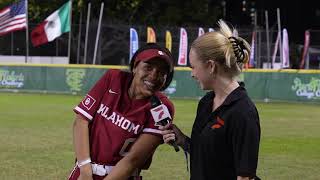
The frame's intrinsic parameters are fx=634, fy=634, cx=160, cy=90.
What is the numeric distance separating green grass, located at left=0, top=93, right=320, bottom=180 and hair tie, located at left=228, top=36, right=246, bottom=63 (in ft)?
20.5

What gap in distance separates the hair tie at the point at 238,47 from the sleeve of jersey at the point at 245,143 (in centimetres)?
30

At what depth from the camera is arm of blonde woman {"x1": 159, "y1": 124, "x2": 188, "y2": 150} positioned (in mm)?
3549

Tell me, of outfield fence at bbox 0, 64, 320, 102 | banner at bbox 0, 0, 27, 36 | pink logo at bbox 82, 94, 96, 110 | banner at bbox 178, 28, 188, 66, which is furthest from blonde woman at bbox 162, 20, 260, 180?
banner at bbox 0, 0, 27, 36

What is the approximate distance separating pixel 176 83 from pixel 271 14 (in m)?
36.9

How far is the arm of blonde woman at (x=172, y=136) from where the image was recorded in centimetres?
355

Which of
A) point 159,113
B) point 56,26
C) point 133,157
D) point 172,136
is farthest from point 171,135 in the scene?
point 56,26

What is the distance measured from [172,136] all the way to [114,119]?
0.37 meters

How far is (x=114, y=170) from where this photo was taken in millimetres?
3666

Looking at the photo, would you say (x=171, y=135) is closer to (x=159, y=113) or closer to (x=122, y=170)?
(x=159, y=113)

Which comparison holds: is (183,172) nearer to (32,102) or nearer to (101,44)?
(32,102)

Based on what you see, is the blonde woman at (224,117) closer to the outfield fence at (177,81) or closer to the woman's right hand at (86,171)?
the woman's right hand at (86,171)

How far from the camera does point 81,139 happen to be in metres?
3.68

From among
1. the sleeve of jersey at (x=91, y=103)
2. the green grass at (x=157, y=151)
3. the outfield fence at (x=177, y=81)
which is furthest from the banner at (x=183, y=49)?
the sleeve of jersey at (x=91, y=103)

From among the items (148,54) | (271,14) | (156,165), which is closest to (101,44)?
(271,14)
